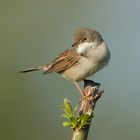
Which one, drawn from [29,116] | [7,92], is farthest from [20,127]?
[7,92]

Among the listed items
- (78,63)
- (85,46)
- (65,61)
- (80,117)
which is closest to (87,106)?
(80,117)

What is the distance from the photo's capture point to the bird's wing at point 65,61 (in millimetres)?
5069

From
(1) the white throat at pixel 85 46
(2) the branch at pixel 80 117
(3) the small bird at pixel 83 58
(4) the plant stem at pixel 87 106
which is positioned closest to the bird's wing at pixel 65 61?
(3) the small bird at pixel 83 58

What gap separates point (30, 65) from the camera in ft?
23.5

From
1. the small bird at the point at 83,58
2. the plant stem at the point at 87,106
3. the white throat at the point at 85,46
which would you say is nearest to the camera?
the plant stem at the point at 87,106

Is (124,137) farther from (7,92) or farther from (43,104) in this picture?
(7,92)

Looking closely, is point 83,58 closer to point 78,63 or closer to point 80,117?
point 78,63

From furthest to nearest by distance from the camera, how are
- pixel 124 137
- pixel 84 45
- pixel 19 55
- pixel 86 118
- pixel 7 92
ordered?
pixel 19 55 → pixel 7 92 → pixel 124 137 → pixel 84 45 → pixel 86 118

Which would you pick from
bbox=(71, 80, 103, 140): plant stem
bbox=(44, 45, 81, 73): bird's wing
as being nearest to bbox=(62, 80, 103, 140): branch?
bbox=(71, 80, 103, 140): plant stem

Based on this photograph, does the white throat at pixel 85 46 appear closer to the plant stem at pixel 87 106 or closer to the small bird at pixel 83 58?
the small bird at pixel 83 58

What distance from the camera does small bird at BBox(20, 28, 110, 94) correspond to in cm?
432

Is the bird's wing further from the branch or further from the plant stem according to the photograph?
the branch

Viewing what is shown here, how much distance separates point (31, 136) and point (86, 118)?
3640 millimetres

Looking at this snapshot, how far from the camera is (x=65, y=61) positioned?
17.0 feet
